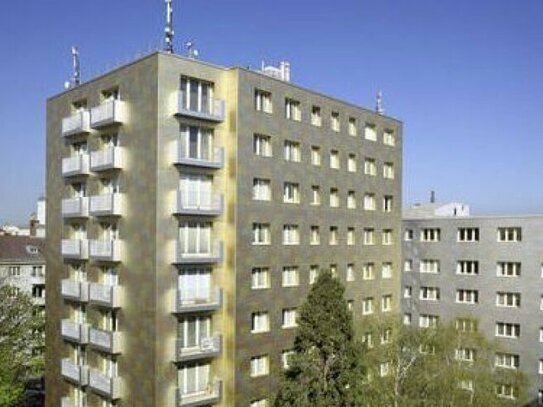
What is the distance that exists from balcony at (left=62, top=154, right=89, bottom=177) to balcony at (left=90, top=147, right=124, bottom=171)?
1.49 meters

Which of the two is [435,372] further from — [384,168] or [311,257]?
[384,168]

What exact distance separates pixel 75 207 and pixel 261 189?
1357cm

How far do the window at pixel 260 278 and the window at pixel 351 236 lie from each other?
34.4 feet

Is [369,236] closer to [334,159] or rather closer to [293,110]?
[334,159]

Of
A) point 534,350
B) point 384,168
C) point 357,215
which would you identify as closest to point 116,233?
point 357,215

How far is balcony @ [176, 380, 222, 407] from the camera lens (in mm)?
34562

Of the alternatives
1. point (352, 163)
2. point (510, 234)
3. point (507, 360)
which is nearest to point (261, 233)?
point (352, 163)

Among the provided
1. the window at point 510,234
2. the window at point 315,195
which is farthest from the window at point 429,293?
the window at point 315,195

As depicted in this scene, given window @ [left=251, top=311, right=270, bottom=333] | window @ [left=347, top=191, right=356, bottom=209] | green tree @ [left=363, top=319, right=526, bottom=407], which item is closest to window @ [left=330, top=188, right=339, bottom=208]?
window @ [left=347, top=191, right=356, bottom=209]

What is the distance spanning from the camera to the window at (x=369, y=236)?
49656mm

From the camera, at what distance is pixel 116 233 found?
37781 mm

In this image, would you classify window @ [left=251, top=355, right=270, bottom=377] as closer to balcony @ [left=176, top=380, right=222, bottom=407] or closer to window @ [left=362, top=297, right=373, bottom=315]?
balcony @ [left=176, top=380, right=222, bottom=407]

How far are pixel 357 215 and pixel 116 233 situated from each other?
20745 mm

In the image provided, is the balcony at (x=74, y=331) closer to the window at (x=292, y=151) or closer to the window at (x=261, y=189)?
the window at (x=261, y=189)
